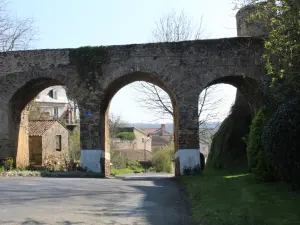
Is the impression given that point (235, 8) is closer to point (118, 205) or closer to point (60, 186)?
point (118, 205)

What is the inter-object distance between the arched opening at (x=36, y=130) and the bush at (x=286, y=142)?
1215 cm

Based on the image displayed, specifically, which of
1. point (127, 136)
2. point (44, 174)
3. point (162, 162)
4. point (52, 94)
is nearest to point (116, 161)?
point (162, 162)

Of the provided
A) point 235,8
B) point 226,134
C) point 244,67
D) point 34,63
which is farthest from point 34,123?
point 235,8

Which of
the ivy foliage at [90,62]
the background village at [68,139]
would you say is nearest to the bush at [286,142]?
the ivy foliage at [90,62]

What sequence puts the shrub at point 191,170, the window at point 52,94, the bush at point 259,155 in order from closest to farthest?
the bush at point 259,155 → the shrub at point 191,170 → the window at point 52,94

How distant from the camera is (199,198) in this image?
32.2ft

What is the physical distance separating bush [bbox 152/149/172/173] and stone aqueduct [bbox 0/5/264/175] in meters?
31.5

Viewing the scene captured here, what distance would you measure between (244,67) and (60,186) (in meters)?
9.82

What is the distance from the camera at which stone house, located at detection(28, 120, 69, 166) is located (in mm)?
29375

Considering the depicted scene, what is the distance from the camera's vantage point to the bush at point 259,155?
36.5 feet

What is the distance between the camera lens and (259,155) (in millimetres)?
11391

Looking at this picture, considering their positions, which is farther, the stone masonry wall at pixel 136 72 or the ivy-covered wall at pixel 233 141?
the ivy-covered wall at pixel 233 141

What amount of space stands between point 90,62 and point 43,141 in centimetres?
1327

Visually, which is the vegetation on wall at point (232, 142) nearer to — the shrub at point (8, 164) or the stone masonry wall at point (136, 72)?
the stone masonry wall at point (136, 72)
